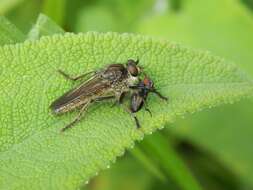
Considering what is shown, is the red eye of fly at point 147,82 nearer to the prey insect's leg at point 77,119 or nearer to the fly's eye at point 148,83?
the fly's eye at point 148,83

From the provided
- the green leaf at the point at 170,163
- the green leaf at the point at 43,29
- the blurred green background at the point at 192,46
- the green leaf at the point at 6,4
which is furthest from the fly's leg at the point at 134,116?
the green leaf at the point at 6,4

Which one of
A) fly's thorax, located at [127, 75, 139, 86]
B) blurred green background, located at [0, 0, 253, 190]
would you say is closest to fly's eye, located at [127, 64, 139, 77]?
fly's thorax, located at [127, 75, 139, 86]

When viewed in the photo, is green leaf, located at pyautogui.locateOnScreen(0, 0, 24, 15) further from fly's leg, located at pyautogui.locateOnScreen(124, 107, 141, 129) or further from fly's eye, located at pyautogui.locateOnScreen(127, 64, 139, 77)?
fly's leg, located at pyautogui.locateOnScreen(124, 107, 141, 129)

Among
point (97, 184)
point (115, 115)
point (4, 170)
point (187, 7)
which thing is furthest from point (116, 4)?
point (4, 170)

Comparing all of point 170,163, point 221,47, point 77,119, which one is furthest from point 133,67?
point 221,47

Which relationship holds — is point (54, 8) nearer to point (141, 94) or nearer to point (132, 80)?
point (132, 80)

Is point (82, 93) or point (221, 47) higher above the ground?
point (221, 47)
